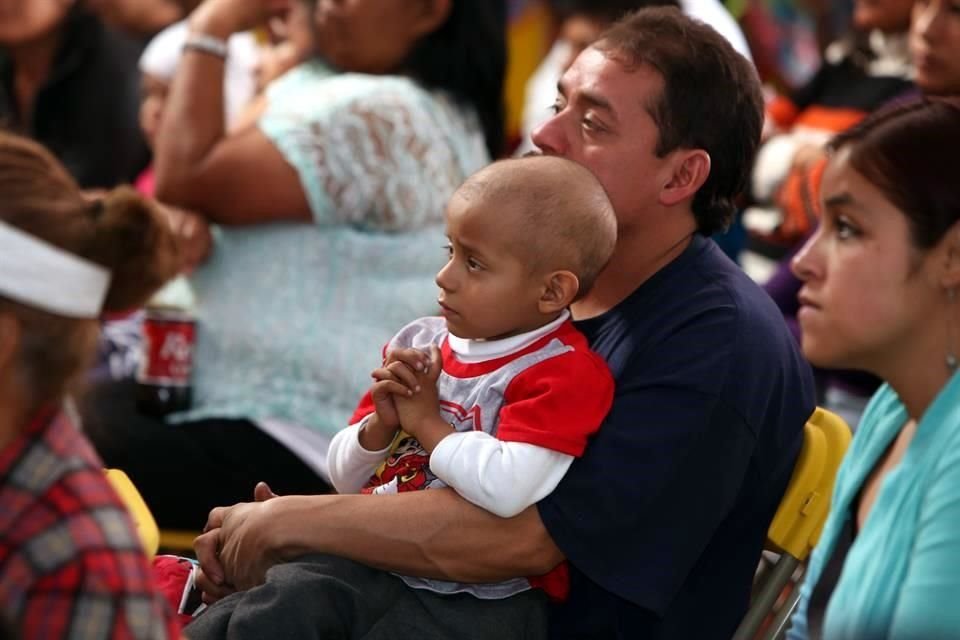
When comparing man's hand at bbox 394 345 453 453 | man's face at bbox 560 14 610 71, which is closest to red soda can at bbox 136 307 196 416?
man's hand at bbox 394 345 453 453

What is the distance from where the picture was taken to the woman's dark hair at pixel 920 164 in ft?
5.77

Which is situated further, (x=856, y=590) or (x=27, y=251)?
(x=856, y=590)

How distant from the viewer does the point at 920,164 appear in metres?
1.77

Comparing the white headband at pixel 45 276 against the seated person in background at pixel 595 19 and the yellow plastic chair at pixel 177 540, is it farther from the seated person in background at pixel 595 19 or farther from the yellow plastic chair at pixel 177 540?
the seated person in background at pixel 595 19

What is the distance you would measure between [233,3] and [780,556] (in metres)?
1.65

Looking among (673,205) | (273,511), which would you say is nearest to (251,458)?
(273,511)

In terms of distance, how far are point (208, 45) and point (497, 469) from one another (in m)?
1.47

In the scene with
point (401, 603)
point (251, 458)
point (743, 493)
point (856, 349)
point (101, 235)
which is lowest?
point (251, 458)

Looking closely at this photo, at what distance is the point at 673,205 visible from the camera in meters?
2.06

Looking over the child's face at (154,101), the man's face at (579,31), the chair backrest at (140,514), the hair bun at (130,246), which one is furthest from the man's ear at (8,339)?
the man's face at (579,31)

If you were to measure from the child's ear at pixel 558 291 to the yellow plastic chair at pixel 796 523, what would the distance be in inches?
16.8

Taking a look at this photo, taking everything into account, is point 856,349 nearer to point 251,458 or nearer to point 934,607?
point 934,607

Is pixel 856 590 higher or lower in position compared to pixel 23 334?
lower

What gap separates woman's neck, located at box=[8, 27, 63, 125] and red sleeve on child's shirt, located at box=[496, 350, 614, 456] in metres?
2.62
